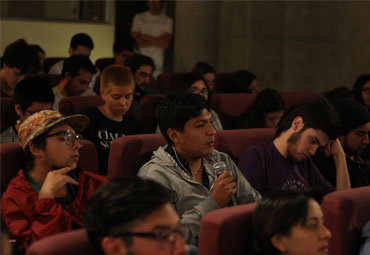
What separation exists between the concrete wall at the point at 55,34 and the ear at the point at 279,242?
6.84 meters

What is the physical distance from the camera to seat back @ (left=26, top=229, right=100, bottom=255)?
6.49 ft

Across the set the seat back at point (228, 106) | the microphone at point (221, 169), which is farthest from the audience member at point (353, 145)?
the seat back at point (228, 106)

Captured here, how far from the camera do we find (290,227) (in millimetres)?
2371

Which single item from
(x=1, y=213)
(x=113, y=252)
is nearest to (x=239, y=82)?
(x=1, y=213)

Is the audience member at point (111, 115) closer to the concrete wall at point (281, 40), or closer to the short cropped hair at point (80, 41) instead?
the short cropped hair at point (80, 41)

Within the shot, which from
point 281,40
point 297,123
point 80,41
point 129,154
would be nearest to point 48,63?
point 80,41

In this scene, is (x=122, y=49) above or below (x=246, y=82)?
above

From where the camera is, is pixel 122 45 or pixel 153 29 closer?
pixel 122 45

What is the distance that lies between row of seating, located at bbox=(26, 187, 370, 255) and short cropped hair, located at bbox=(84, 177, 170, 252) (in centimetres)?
13

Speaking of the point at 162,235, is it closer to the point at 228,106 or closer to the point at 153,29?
the point at 228,106

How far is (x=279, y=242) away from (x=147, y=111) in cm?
275

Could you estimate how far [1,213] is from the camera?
273 centimetres

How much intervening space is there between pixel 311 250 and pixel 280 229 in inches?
5.0

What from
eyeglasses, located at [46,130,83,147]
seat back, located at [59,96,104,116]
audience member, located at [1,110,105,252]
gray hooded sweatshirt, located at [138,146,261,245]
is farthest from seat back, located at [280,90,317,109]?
eyeglasses, located at [46,130,83,147]
